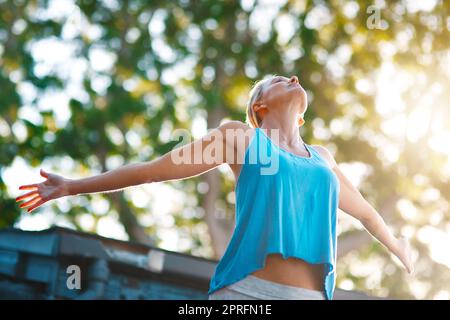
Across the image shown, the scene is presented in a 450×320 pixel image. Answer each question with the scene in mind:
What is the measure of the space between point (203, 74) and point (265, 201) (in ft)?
40.1

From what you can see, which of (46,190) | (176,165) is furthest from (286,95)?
(46,190)

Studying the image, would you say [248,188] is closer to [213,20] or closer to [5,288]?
[5,288]

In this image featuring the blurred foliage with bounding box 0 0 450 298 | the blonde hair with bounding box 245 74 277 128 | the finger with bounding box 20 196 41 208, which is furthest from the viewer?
the blurred foliage with bounding box 0 0 450 298

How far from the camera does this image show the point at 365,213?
281 cm

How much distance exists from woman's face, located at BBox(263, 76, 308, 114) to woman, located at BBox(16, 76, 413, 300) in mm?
130

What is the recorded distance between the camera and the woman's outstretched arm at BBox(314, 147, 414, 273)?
9.09 feet

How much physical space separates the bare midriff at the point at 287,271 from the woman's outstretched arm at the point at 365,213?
509mm

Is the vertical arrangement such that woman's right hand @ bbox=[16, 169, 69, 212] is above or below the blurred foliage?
below

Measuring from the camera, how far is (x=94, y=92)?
46.2 feet

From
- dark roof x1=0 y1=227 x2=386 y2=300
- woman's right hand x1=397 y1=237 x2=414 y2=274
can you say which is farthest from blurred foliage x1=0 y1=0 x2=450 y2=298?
woman's right hand x1=397 y1=237 x2=414 y2=274

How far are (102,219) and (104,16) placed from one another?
4.77 meters

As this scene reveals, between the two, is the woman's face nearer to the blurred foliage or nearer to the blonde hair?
the blonde hair

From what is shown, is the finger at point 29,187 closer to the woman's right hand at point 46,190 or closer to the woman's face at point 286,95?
the woman's right hand at point 46,190
